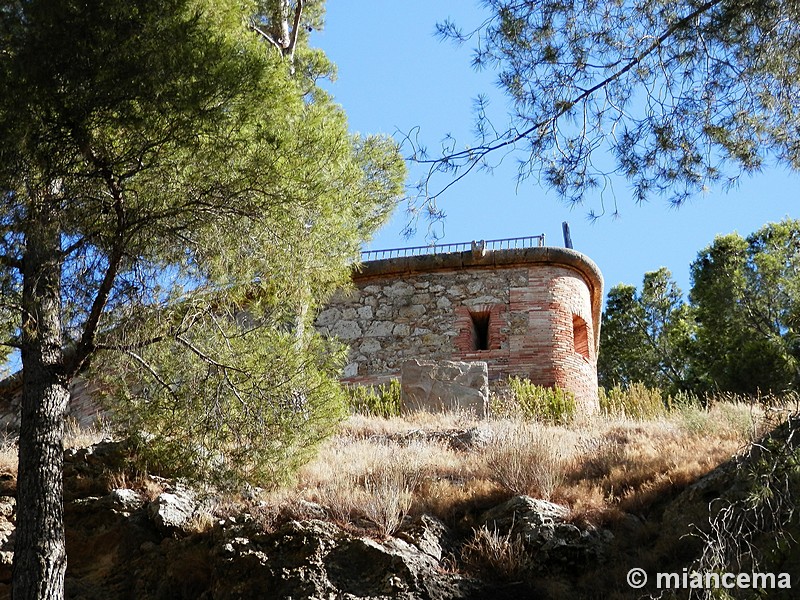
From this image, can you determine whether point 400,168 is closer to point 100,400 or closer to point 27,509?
point 100,400

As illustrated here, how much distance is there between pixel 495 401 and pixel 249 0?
21.8ft

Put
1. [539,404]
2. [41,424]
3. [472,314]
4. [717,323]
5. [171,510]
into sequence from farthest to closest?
[717,323]
[472,314]
[539,404]
[171,510]
[41,424]

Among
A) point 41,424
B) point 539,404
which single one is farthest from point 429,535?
point 539,404

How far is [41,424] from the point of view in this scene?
6.44 m

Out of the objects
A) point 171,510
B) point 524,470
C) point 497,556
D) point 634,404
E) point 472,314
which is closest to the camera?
point 497,556

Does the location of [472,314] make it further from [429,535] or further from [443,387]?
[429,535]

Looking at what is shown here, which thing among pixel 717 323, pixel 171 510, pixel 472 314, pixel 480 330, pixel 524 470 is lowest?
pixel 171 510

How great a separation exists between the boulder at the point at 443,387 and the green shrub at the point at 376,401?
1.02 feet

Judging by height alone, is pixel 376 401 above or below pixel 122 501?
above

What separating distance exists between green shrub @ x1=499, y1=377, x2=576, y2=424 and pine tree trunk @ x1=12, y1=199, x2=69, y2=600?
5.97 metres

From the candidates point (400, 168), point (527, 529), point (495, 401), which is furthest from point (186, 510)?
point (495, 401)

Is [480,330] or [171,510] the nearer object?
[171,510]

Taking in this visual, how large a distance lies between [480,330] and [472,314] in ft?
1.60

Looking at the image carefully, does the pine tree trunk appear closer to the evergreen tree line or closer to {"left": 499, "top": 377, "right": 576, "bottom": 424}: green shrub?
{"left": 499, "top": 377, "right": 576, "bottom": 424}: green shrub
